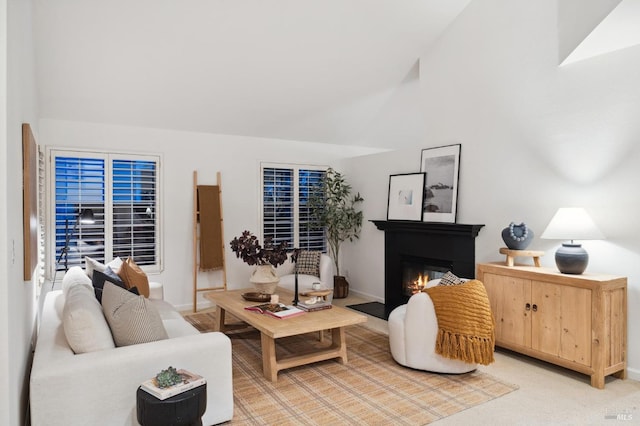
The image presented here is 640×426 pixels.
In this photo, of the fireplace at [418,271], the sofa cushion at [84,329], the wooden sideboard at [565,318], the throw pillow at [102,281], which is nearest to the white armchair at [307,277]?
the fireplace at [418,271]

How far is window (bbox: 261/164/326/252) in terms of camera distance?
6496 mm

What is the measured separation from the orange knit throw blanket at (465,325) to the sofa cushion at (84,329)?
2414 millimetres

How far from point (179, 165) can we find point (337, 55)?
2.50 m

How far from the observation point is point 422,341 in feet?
11.7

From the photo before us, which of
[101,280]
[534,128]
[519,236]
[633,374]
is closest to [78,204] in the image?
[101,280]

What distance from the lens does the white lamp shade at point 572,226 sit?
3.51 meters

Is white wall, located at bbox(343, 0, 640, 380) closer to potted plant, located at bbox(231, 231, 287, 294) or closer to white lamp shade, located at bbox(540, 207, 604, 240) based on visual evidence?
white lamp shade, located at bbox(540, 207, 604, 240)

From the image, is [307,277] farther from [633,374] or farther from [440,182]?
[633,374]

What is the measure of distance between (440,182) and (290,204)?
246cm

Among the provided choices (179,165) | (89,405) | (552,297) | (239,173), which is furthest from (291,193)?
(89,405)

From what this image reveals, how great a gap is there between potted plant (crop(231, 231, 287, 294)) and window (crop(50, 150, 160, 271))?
1.97 meters

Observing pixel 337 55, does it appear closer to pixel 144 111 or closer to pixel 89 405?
pixel 144 111

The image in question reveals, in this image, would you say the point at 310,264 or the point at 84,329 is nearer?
the point at 84,329

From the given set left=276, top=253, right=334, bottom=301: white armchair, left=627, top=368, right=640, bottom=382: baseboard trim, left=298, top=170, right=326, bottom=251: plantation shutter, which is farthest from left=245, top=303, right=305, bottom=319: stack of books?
left=298, top=170, right=326, bottom=251: plantation shutter
